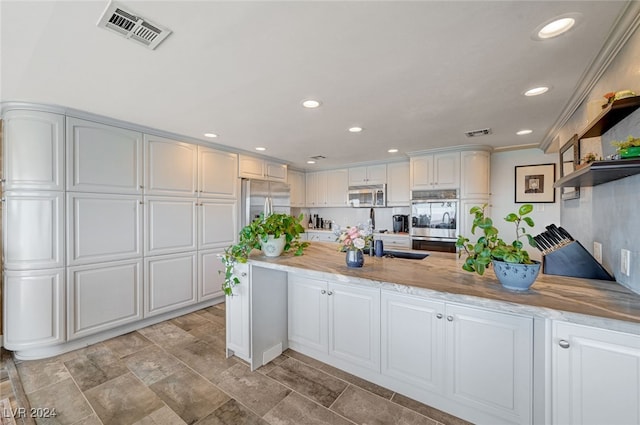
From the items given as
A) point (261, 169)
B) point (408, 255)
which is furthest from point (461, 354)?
point (261, 169)

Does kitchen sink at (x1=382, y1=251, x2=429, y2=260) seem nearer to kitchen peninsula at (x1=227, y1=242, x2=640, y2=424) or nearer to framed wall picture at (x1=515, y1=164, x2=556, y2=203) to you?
kitchen peninsula at (x1=227, y1=242, x2=640, y2=424)

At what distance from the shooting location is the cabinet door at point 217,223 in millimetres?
3621

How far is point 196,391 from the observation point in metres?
1.97

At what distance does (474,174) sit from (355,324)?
9.82 feet

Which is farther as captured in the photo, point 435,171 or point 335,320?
point 435,171

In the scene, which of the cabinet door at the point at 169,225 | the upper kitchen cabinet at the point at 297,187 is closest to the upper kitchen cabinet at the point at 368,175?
the upper kitchen cabinet at the point at 297,187

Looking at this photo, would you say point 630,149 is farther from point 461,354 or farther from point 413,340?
point 413,340

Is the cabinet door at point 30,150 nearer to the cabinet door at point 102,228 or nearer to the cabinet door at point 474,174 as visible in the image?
the cabinet door at point 102,228

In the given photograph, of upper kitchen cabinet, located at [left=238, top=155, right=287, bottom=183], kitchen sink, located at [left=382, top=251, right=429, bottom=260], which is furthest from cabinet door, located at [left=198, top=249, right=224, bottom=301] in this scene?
kitchen sink, located at [left=382, top=251, right=429, bottom=260]

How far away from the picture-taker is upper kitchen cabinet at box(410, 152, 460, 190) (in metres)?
3.92

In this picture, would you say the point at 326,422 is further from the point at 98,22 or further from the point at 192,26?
the point at 98,22

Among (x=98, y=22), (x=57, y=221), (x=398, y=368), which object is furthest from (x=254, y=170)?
(x=398, y=368)

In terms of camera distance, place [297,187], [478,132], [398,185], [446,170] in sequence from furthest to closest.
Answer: [297,187] < [398,185] < [446,170] < [478,132]

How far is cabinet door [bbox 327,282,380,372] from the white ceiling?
1573mm
